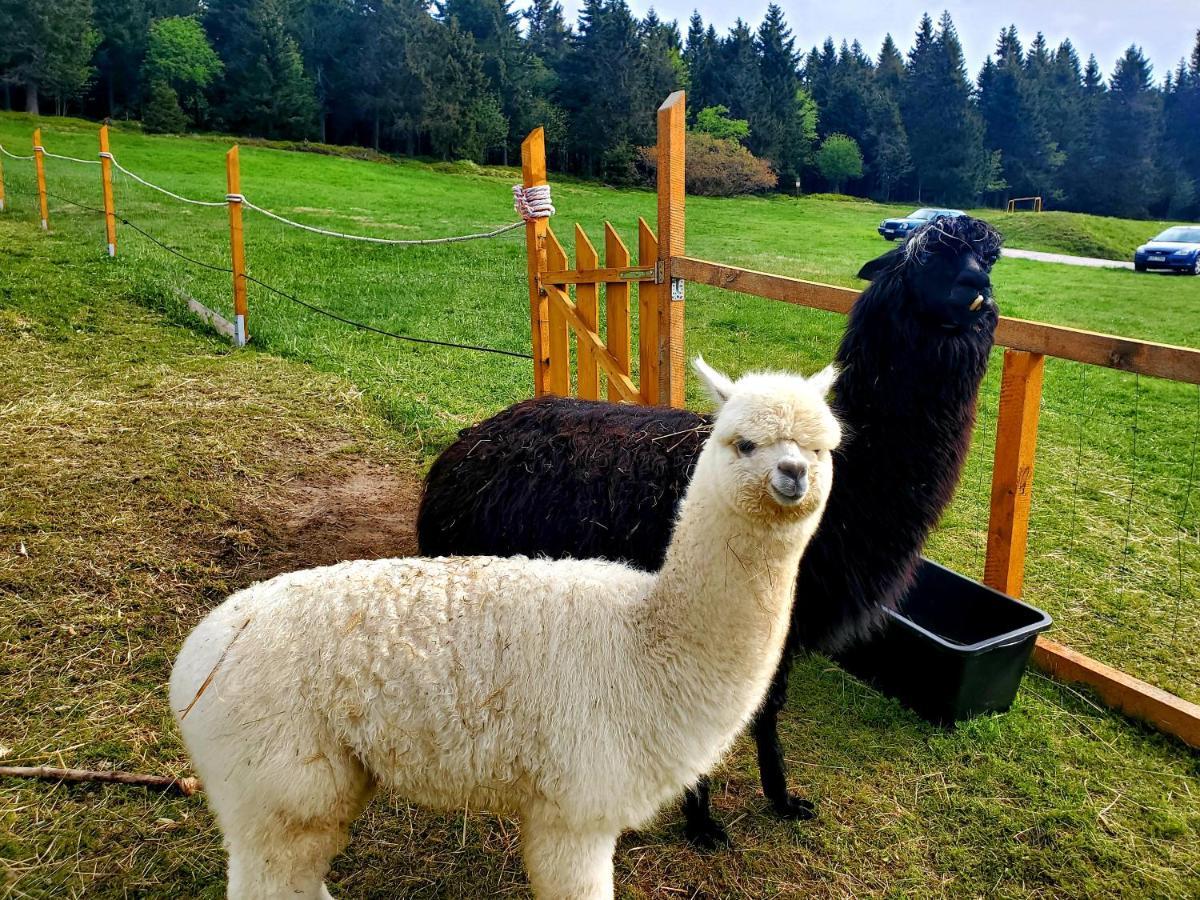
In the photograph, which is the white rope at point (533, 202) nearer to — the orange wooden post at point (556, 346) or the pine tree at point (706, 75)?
the orange wooden post at point (556, 346)

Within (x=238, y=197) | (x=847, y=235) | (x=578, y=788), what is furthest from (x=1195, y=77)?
(x=578, y=788)

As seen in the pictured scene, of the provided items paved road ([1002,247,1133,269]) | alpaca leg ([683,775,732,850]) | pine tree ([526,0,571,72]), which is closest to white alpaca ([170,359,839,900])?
alpaca leg ([683,775,732,850])

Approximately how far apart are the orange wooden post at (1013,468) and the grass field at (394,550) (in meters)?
0.63

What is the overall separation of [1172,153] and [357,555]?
63.9 meters

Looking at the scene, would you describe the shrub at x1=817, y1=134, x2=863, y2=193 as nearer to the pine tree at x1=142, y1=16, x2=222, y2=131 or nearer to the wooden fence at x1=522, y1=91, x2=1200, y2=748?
the pine tree at x1=142, y1=16, x2=222, y2=131

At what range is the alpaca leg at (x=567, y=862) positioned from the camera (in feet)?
7.34

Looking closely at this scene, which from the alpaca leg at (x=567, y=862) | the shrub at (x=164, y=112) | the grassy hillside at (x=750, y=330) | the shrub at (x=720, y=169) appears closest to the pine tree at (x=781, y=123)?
the shrub at (x=720, y=169)

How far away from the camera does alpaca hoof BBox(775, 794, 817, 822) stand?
3.21 meters

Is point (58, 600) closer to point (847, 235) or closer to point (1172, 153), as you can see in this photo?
point (847, 235)

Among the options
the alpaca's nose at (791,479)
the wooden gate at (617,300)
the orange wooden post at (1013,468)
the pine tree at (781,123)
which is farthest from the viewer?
the pine tree at (781,123)

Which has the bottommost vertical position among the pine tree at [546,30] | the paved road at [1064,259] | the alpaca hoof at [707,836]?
the alpaca hoof at [707,836]

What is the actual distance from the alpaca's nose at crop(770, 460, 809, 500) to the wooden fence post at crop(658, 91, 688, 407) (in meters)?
2.83

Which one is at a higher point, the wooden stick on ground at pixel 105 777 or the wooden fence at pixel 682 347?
the wooden fence at pixel 682 347

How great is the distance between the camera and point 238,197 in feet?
32.2
